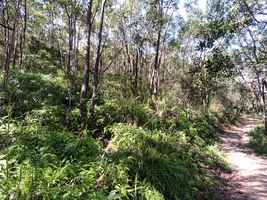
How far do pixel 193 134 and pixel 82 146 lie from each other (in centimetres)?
678

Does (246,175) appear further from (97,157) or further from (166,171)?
(97,157)

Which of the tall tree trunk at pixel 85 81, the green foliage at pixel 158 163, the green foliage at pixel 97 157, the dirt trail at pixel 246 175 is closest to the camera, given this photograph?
the green foliage at pixel 97 157

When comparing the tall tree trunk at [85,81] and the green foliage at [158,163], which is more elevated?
the tall tree trunk at [85,81]

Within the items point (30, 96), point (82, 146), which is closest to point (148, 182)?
point (82, 146)

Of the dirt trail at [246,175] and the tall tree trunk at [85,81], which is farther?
the tall tree trunk at [85,81]

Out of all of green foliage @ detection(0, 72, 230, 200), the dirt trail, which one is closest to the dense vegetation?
green foliage @ detection(0, 72, 230, 200)

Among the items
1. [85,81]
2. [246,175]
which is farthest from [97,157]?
[246,175]

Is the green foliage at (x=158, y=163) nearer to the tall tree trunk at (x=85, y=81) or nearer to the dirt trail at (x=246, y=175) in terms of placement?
the dirt trail at (x=246, y=175)

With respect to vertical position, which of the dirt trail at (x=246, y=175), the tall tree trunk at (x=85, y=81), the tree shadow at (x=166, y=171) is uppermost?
the tall tree trunk at (x=85, y=81)

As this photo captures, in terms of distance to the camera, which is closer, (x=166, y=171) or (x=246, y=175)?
(x=166, y=171)

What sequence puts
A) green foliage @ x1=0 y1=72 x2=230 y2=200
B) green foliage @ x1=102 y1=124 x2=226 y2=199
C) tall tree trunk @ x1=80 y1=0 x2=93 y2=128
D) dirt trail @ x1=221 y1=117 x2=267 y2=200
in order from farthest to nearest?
tall tree trunk @ x1=80 y1=0 x2=93 y2=128, dirt trail @ x1=221 y1=117 x2=267 y2=200, green foliage @ x1=102 y1=124 x2=226 y2=199, green foliage @ x1=0 y1=72 x2=230 y2=200

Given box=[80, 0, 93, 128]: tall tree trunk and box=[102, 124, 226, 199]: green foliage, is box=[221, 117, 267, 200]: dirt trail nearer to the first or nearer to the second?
box=[102, 124, 226, 199]: green foliage

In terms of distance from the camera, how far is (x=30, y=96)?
12.1 metres

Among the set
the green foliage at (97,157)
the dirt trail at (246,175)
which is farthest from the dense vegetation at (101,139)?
the dirt trail at (246,175)
